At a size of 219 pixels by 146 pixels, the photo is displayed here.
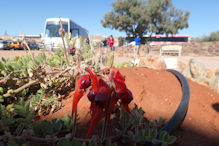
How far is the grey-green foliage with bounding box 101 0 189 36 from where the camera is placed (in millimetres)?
26328

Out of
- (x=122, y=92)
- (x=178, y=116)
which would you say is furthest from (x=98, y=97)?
(x=178, y=116)

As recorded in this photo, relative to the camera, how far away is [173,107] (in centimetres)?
133

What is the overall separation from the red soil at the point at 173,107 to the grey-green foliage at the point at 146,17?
85.3 ft

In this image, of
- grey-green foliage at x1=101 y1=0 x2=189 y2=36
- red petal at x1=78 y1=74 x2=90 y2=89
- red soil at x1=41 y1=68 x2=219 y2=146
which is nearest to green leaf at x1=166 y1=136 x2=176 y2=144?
red soil at x1=41 y1=68 x2=219 y2=146

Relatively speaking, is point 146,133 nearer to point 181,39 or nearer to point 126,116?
point 126,116

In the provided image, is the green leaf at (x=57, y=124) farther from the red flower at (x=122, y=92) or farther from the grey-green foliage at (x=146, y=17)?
the grey-green foliage at (x=146, y=17)

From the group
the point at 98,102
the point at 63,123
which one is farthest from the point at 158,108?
the point at 98,102

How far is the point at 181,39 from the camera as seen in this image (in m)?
32.2

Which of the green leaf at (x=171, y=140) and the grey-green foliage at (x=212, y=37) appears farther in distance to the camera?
the grey-green foliage at (x=212, y=37)

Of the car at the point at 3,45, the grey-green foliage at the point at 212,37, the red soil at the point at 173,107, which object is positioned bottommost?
the red soil at the point at 173,107

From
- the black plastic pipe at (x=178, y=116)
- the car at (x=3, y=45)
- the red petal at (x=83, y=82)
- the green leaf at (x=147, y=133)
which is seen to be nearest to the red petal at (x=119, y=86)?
the red petal at (x=83, y=82)

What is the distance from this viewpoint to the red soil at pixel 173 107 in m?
1.07

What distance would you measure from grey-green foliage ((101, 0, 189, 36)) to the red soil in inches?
1023

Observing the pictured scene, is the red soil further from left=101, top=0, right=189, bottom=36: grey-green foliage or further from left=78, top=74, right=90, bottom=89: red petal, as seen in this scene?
left=101, top=0, right=189, bottom=36: grey-green foliage
